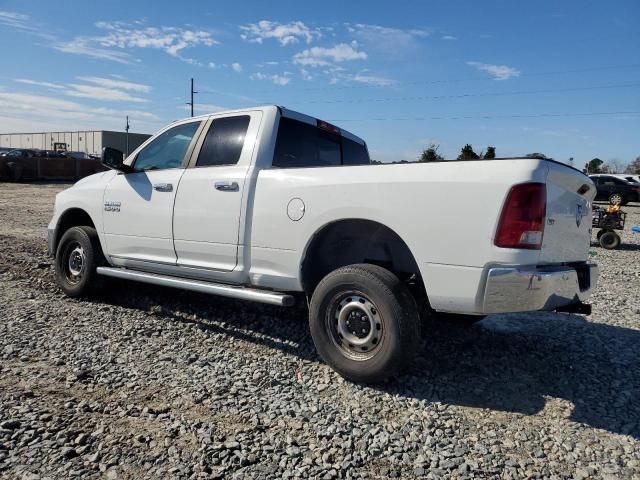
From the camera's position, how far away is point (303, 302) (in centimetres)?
464

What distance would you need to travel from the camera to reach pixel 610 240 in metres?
12.3

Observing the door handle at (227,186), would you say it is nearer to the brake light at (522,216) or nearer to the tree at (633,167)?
the brake light at (522,216)

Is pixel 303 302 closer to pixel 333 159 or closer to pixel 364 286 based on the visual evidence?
pixel 364 286

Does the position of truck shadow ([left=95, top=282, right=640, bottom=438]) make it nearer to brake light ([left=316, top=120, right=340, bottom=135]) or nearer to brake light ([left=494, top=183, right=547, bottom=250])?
brake light ([left=494, top=183, right=547, bottom=250])

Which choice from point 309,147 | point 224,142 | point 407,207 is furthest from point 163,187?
point 407,207

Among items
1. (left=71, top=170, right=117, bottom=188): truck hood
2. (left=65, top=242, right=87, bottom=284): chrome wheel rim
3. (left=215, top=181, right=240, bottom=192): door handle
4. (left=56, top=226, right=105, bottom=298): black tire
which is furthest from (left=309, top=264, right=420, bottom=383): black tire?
(left=65, top=242, right=87, bottom=284): chrome wheel rim

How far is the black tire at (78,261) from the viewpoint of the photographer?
Answer: 5.62m

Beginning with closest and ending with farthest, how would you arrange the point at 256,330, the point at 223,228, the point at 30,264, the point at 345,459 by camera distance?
the point at 345,459
the point at 223,228
the point at 256,330
the point at 30,264

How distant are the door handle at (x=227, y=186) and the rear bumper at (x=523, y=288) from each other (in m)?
2.23

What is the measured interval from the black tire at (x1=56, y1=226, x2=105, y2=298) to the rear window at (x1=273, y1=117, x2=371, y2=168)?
2.59 meters

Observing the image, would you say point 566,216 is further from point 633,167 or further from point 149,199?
point 633,167

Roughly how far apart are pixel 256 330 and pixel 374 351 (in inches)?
65.7

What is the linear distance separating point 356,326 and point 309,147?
1.97m

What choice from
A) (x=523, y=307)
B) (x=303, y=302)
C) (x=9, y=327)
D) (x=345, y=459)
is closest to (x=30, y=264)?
(x=9, y=327)
